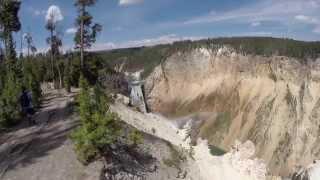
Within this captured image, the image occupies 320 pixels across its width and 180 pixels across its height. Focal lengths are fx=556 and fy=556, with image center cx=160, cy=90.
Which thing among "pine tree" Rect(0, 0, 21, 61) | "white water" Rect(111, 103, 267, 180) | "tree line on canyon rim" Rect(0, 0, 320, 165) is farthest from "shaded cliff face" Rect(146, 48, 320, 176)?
"white water" Rect(111, 103, 267, 180)

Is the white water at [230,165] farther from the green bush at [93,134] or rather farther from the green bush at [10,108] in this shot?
the green bush at [10,108]

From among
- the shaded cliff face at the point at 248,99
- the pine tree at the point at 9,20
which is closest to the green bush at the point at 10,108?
the pine tree at the point at 9,20

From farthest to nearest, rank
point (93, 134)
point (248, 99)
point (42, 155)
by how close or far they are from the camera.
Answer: point (248, 99) → point (42, 155) → point (93, 134)

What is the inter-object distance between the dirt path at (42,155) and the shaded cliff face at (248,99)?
117 ft

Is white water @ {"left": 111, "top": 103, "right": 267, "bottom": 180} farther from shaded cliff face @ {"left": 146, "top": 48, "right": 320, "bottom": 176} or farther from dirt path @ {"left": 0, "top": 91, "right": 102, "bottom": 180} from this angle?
shaded cliff face @ {"left": 146, "top": 48, "right": 320, "bottom": 176}

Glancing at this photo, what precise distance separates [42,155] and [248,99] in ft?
235

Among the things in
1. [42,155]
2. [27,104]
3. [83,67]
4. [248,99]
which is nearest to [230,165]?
[27,104]

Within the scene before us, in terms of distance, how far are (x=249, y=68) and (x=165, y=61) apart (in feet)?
71.8

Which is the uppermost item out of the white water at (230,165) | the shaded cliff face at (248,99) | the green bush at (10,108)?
the green bush at (10,108)

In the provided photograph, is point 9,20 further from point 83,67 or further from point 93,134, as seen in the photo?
point 93,134

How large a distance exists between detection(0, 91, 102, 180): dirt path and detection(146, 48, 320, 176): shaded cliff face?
35.7 m

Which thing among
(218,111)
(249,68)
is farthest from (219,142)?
(249,68)

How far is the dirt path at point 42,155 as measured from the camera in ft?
57.3

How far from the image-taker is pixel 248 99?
88625mm
